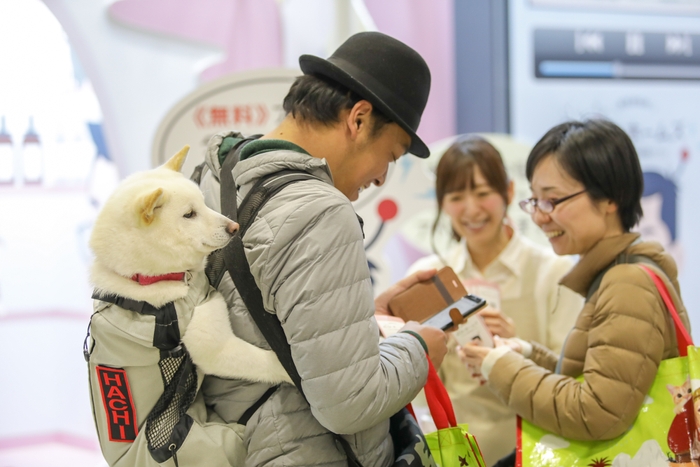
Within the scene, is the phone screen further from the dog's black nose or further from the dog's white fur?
the dog's black nose

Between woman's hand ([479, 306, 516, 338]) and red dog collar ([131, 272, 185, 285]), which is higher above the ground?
red dog collar ([131, 272, 185, 285])

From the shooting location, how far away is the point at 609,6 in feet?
11.6

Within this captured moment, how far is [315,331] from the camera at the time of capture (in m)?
1.02

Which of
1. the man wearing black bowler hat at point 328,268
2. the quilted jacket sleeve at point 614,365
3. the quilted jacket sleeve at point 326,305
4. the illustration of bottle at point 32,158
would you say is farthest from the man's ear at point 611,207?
the illustration of bottle at point 32,158

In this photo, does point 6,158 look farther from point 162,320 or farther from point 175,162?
point 162,320

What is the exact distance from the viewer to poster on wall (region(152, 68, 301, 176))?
250cm

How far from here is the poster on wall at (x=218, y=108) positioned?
2.50 meters

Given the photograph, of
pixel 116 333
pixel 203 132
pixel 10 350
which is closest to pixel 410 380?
pixel 116 333

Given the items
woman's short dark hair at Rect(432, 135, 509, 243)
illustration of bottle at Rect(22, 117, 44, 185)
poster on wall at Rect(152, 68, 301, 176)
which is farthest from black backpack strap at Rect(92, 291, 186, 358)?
illustration of bottle at Rect(22, 117, 44, 185)

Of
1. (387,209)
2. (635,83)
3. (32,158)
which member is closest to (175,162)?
(387,209)

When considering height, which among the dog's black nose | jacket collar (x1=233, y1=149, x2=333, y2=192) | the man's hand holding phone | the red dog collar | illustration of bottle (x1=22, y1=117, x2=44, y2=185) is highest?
jacket collar (x1=233, y1=149, x2=333, y2=192)

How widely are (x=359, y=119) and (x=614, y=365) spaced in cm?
80

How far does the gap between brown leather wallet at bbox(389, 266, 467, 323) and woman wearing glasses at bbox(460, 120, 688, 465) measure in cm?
17

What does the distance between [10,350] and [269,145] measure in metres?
2.26
